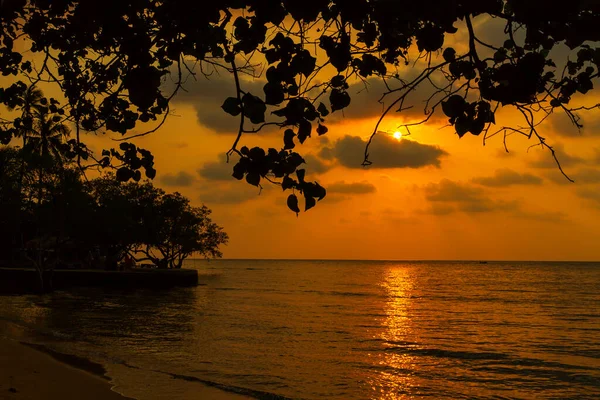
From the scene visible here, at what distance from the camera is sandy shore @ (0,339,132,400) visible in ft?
33.8

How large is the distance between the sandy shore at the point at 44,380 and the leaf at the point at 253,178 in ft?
26.8

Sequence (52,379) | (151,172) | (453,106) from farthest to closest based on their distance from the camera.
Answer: (52,379) < (151,172) < (453,106)

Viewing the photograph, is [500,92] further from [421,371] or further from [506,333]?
[506,333]

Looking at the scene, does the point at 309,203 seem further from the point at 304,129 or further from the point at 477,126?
the point at 477,126

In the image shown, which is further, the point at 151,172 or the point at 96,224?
the point at 96,224

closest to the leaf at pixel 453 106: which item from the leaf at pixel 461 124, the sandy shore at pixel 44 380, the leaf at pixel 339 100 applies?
the leaf at pixel 461 124

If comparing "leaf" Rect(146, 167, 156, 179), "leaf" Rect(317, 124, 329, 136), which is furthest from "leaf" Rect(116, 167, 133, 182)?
"leaf" Rect(317, 124, 329, 136)

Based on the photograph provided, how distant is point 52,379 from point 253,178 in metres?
10.2

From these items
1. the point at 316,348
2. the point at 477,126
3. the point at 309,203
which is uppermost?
the point at 477,126

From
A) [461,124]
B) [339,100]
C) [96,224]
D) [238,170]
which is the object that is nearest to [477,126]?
[461,124]

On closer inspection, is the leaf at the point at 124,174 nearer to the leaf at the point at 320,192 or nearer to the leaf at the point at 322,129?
the leaf at the point at 322,129

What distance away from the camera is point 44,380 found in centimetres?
1151

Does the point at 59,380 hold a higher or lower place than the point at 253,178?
lower

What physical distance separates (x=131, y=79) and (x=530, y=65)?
2.38 m
